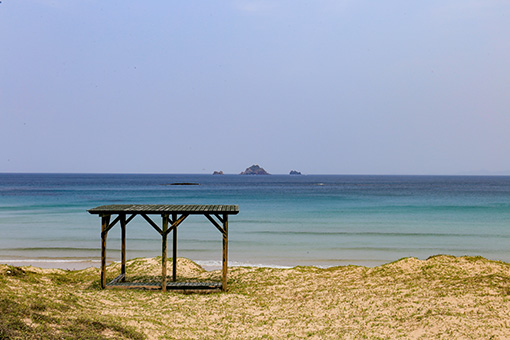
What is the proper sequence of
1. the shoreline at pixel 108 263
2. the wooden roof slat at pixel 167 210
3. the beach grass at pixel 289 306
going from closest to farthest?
the beach grass at pixel 289 306 < the wooden roof slat at pixel 167 210 < the shoreline at pixel 108 263

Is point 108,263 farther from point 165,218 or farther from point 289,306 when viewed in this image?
point 289,306

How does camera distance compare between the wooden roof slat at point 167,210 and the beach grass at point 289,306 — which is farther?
the wooden roof slat at point 167,210

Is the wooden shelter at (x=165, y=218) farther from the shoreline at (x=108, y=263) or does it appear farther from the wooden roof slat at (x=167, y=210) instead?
the shoreline at (x=108, y=263)

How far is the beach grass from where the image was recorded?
31.4ft

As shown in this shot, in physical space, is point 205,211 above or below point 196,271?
above

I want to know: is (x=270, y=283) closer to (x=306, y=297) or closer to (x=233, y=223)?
(x=306, y=297)

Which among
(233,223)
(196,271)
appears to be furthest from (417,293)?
(233,223)

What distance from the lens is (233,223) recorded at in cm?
4025

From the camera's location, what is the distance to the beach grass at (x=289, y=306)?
959 cm

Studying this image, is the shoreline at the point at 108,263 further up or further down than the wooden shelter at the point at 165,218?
A: further down

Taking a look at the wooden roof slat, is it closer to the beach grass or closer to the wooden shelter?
the wooden shelter

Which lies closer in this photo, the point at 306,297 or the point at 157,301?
the point at 157,301

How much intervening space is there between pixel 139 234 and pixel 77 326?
24.9 m

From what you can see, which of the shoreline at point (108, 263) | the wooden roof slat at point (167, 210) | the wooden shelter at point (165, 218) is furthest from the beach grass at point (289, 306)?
the shoreline at point (108, 263)
